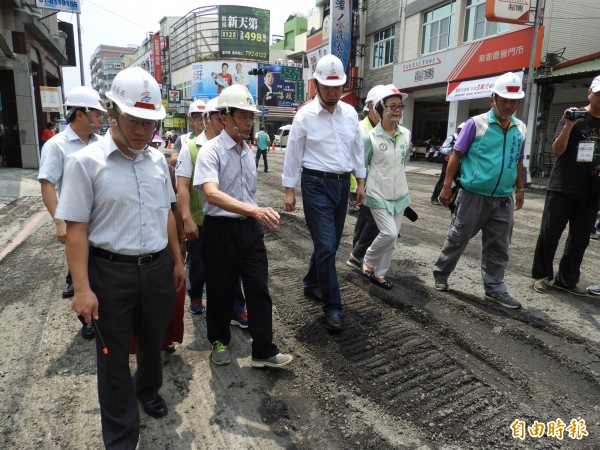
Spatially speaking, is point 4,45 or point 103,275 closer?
point 103,275

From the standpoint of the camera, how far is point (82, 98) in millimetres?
3611

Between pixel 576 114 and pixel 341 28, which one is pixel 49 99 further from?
pixel 576 114

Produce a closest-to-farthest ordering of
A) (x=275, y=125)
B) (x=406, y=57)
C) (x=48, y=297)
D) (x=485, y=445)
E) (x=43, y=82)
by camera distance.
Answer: (x=485, y=445) → (x=48, y=297) → (x=43, y=82) → (x=406, y=57) → (x=275, y=125)

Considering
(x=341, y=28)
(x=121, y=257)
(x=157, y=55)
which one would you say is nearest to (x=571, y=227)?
(x=121, y=257)

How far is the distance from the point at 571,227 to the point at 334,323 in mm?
2731

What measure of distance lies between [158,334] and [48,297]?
2646 millimetres

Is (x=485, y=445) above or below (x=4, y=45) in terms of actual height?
below

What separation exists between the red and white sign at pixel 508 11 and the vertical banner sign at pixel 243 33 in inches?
2050

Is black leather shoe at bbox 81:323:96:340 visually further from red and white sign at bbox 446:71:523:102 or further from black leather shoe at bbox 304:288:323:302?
red and white sign at bbox 446:71:523:102

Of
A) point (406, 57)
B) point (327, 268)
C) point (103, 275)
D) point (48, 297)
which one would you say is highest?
point (406, 57)

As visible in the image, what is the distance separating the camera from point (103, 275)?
2.10 meters

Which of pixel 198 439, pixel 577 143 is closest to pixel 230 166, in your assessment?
pixel 198 439

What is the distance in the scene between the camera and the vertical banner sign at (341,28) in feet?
86.0

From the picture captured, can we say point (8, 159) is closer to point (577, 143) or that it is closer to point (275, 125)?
point (577, 143)
